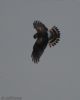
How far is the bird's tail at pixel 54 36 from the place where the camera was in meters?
2.89

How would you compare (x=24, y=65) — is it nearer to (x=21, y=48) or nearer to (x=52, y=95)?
(x=21, y=48)

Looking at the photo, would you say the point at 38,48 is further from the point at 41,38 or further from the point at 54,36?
the point at 54,36

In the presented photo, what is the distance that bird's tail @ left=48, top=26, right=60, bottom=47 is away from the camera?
9.48 ft

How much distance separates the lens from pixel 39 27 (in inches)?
113

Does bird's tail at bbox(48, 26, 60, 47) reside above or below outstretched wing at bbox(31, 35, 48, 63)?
above

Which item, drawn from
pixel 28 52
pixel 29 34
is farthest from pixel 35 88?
pixel 29 34

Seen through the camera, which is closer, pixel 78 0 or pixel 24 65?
pixel 24 65

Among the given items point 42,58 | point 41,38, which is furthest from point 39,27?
point 42,58

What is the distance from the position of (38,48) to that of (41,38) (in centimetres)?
10

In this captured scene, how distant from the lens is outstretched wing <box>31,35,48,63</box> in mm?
2850

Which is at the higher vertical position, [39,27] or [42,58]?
[39,27]

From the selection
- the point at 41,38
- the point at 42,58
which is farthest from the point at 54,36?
the point at 42,58

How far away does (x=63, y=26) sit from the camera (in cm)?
298

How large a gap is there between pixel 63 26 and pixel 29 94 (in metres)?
0.77
